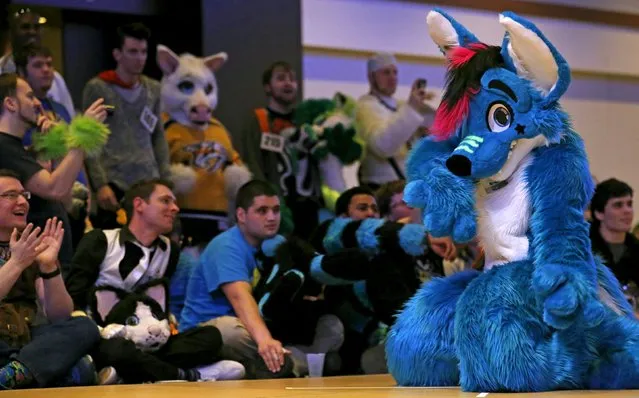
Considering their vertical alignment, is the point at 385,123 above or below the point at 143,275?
above

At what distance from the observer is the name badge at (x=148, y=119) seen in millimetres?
5316

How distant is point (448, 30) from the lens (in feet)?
10.8

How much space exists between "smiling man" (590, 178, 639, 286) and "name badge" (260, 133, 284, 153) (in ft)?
5.06

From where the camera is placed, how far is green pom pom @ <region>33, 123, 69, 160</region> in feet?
14.5

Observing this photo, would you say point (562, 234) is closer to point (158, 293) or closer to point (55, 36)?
point (158, 293)

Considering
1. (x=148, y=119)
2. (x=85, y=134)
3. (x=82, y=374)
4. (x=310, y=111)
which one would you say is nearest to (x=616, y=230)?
(x=310, y=111)

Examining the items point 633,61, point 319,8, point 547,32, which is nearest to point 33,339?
point 319,8

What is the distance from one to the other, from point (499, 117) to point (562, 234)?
0.35m

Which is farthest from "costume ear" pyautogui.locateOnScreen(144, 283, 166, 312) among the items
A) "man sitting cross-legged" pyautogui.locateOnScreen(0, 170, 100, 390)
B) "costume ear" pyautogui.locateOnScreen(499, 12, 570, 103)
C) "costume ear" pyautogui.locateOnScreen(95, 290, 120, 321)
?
"costume ear" pyautogui.locateOnScreen(499, 12, 570, 103)

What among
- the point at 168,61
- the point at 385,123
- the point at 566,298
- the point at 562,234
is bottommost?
the point at 566,298

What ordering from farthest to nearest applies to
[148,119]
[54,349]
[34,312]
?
[148,119] → [34,312] → [54,349]

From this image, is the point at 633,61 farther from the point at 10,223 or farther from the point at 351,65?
the point at 10,223

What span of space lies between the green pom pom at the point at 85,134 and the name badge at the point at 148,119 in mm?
901

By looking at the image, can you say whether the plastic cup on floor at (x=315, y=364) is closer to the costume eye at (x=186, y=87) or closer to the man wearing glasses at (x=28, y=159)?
the man wearing glasses at (x=28, y=159)
